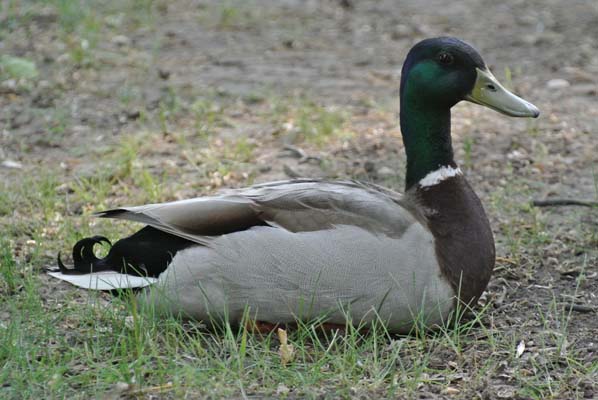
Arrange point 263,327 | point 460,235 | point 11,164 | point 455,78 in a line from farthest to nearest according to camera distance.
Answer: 1. point 11,164
2. point 455,78
3. point 460,235
4. point 263,327

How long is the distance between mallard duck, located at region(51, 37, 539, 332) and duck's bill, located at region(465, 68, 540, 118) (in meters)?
0.54

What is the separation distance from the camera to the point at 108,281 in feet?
13.1

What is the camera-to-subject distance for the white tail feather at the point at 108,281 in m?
3.97

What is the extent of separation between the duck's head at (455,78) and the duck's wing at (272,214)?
0.60m

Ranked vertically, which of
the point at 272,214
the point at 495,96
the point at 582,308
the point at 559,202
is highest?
the point at 495,96

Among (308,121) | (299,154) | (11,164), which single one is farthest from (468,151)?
(11,164)

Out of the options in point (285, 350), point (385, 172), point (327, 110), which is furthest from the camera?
point (327, 110)

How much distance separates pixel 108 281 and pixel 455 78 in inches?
65.1

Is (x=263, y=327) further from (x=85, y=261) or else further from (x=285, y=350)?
(x=85, y=261)

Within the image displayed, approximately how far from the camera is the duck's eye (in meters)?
4.36

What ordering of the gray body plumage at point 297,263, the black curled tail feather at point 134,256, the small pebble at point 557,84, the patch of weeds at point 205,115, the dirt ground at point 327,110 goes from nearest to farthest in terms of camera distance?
1. the gray body plumage at point 297,263
2. the black curled tail feather at point 134,256
3. the dirt ground at point 327,110
4. the patch of weeds at point 205,115
5. the small pebble at point 557,84

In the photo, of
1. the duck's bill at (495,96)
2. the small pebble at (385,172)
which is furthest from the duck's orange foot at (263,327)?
the small pebble at (385,172)

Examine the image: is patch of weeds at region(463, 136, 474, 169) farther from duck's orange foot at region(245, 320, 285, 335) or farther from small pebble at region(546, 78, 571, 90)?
duck's orange foot at region(245, 320, 285, 335)

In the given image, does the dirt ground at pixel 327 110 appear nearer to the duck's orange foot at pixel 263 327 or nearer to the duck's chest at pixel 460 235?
the duck's chest at pixel 460 235
